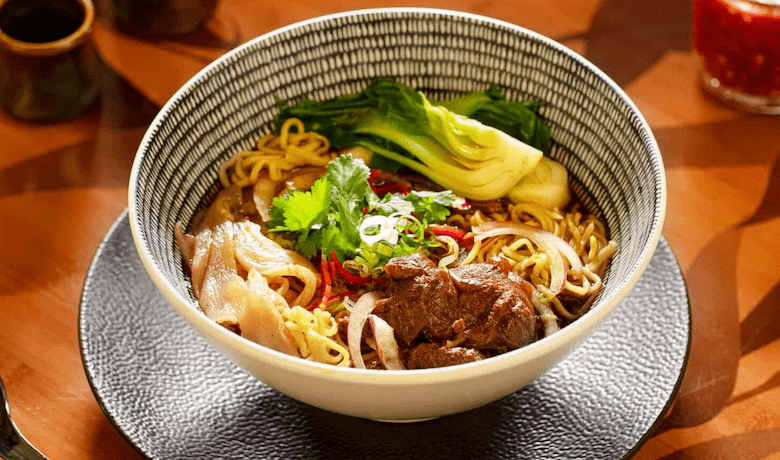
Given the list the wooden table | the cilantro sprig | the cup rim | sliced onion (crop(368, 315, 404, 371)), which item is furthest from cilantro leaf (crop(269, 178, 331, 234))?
the cup rim

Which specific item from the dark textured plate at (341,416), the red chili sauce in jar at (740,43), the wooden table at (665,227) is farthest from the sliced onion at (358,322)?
the red chili sauce in jar at (740,43)

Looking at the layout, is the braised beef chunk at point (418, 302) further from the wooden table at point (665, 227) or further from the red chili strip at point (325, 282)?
the wooden table at point (665, 227)

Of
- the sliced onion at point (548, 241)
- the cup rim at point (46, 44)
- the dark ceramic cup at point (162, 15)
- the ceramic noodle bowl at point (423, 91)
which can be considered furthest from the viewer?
the dark ceramic cup at point (162, 15)

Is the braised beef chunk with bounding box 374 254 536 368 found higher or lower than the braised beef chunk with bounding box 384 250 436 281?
lower

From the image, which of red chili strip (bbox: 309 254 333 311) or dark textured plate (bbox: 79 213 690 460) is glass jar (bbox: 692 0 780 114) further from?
red chili strip (bbox: 309 254 333 311)

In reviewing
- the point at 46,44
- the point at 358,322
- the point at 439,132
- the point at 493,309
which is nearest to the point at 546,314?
the point at 493,309

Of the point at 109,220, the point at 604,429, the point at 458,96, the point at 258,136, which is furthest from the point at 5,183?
the point at 604,429

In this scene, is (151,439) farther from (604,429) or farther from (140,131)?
(140,131)

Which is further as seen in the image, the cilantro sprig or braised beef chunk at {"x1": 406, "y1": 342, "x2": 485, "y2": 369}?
the cilantro sprig
